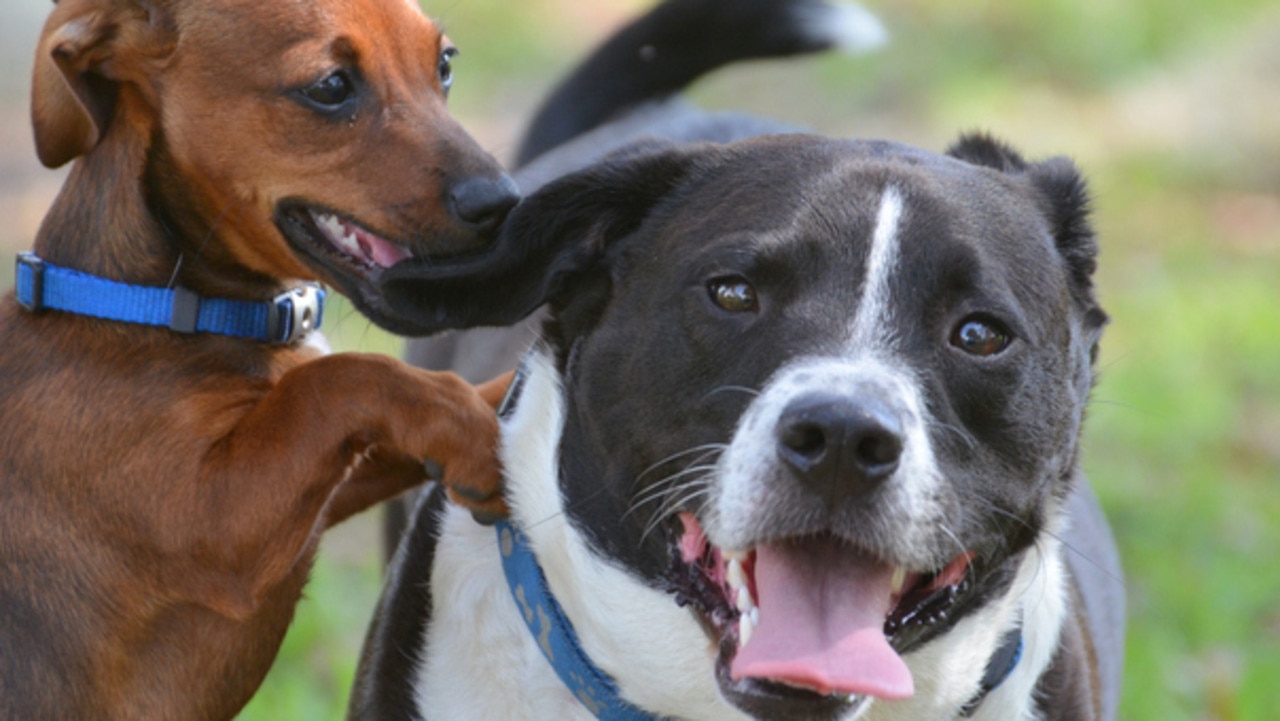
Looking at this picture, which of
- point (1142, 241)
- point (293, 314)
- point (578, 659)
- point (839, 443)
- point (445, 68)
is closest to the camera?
point (839, 443)

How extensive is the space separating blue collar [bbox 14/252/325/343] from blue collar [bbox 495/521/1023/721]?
74cm

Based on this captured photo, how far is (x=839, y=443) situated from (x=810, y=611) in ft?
0.90

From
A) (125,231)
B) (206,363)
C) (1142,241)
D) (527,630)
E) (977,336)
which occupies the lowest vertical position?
(1142,241)

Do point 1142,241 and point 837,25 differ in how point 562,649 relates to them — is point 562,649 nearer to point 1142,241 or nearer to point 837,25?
point 837,25

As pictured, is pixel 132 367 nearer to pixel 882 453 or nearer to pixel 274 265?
pixel 274 265

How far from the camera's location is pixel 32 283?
311 centimetres

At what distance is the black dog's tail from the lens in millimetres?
4504

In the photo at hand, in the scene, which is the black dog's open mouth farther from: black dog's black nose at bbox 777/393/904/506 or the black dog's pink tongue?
black dog's black nose at bbox 777/393/904/506

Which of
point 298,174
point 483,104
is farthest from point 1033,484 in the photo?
point 483,104

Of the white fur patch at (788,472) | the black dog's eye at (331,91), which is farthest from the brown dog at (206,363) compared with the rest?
the white fur patch at (788,472)

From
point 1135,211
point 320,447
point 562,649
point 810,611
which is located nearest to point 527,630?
point 562,649

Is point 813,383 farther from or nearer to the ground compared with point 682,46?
farther from the ground

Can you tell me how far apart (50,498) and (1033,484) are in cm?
167

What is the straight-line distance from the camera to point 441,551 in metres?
3.10
